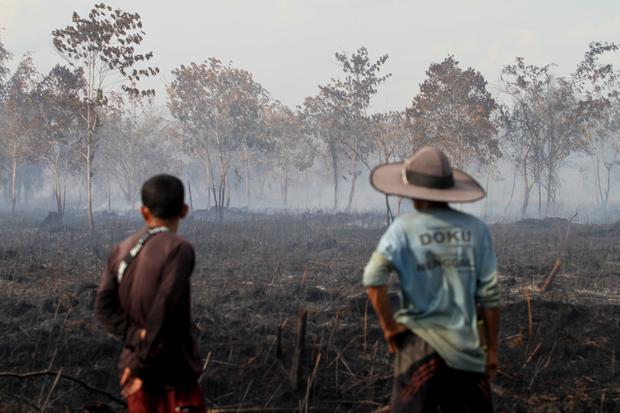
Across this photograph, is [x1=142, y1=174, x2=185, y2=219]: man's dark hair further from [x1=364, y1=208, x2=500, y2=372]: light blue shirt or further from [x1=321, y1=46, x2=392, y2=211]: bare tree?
[x1=321, y1=46, x2=392, y2=211]: bare tree

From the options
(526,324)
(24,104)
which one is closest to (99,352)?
(526,324)

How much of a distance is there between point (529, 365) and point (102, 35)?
1998 cm

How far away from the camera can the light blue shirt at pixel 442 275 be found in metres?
2.73

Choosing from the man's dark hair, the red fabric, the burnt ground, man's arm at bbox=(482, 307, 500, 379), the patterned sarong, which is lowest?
the burnt ground

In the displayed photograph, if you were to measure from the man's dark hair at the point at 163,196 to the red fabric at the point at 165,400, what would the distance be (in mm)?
863

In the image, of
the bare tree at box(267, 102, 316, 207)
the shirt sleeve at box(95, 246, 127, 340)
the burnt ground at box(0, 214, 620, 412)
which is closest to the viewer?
the shirt sleeve at box(95, 246, 127, 340)

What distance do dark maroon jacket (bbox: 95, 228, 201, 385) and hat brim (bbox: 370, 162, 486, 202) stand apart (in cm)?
102

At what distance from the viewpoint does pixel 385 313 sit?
280 centimetres

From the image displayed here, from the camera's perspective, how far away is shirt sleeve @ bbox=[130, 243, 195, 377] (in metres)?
2.72

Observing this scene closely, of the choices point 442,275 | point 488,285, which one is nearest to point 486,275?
point 488,285

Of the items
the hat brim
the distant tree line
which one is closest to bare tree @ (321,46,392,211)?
the distant tree line

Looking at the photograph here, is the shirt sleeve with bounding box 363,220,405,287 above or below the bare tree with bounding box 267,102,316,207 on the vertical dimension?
below

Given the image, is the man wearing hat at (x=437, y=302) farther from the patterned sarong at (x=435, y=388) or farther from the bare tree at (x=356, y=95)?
the bare tree at (x=356, y=95)

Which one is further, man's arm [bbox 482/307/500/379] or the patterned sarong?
man's arm [bbox 482/307/500/379]
